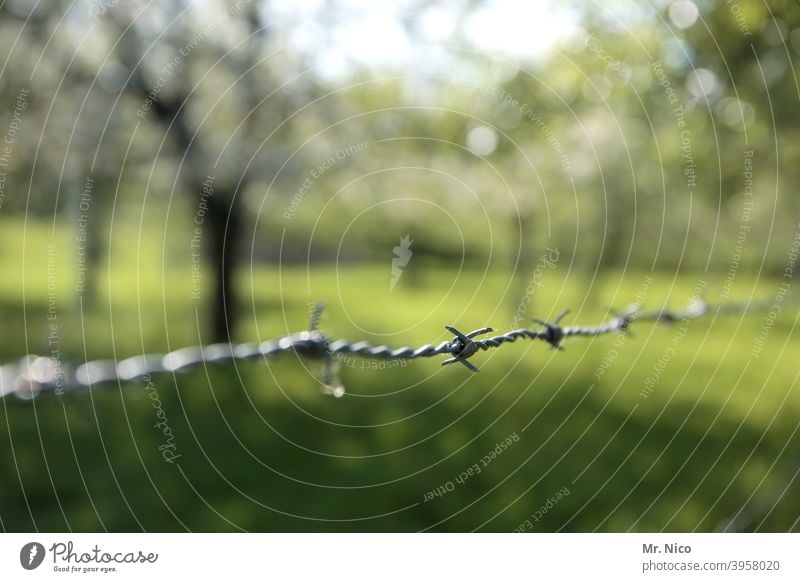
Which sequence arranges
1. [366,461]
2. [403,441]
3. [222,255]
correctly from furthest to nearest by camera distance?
[222,255]
[403,441]
[366,461]

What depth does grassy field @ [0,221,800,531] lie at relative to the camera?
3.66 m

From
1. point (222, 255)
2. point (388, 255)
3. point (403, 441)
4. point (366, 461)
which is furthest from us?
point (388, 255)

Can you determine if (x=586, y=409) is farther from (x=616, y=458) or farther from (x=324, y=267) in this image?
(x=324, y=267)

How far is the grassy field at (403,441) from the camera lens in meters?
3.66

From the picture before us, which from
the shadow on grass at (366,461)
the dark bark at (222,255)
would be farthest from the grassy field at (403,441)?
the dark bark at (222,255)

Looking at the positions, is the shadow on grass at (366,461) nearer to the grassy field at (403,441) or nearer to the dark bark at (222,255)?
the grassy field at (403,441)

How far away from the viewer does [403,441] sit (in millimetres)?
4832

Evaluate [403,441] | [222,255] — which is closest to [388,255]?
[222,255]

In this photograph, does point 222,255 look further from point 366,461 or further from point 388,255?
point 388,255

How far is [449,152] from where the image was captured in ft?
26.1

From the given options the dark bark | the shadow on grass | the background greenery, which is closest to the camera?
the shadow on grass

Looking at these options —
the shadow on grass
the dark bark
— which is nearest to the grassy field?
the shadow on grass

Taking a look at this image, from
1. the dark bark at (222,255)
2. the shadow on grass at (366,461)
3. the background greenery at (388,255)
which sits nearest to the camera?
the shadow on grass at (366,461)

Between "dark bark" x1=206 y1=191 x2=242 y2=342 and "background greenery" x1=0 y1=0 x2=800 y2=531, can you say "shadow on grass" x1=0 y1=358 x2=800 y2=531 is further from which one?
"dark bark" x1=206 y1=191 x2=242 y2=342
